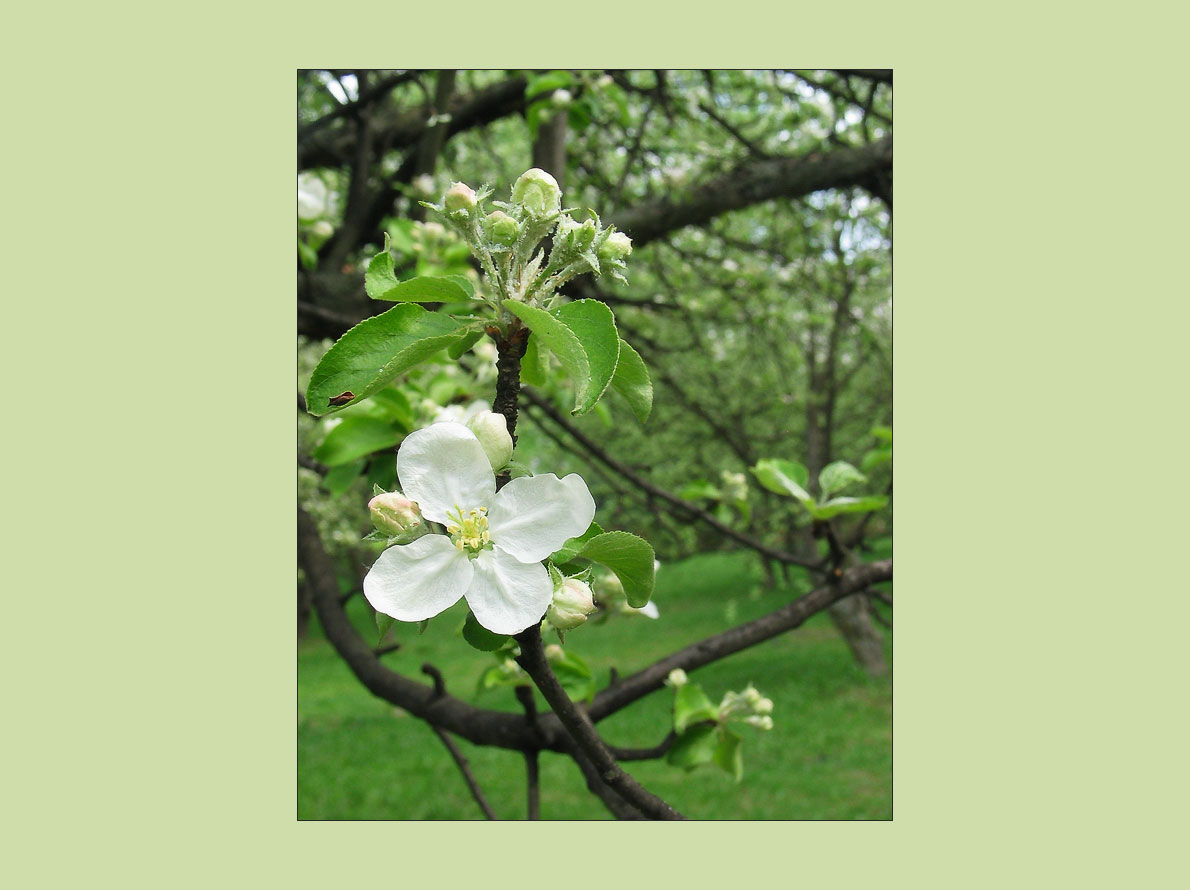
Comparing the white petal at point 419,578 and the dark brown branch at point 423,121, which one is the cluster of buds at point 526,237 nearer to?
the white petal at point 419,578

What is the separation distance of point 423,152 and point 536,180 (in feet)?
8.43

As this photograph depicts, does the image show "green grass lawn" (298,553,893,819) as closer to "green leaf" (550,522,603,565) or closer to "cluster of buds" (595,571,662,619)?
"cluster of buds" (595,571,662,619)

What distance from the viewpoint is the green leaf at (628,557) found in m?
0.84

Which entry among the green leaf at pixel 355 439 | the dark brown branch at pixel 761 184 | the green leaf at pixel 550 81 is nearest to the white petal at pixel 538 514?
the green leaf at pixel 355 439

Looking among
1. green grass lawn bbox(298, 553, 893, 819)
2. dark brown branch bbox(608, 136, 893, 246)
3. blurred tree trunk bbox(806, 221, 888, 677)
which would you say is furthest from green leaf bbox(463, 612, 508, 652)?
blurred tree trunk bbox(806, 221, 888, 677)

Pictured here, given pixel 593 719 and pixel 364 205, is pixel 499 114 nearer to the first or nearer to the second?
pixel 364 205

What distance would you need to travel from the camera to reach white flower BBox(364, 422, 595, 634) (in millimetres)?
791

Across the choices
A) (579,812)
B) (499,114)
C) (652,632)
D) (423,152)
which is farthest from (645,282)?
(652,632)

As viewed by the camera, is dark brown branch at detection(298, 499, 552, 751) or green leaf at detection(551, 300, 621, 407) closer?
green leaf at detection(551, 300, 621, 407)

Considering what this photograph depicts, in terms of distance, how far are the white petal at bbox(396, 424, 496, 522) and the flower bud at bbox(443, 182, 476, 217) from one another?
21 centimetres

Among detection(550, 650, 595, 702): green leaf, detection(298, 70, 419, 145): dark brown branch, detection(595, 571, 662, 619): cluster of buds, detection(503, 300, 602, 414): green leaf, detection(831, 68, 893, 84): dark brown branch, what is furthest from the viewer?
detection(298, 70, 419, 145): dark brown branch

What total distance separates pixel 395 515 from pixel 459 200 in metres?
0.31

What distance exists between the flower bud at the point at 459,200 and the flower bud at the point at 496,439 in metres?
0.20

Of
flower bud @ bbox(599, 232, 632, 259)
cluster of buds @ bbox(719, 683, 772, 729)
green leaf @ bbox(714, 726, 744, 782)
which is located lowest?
green leaf @ bbox(714, 726, 744, 782)
